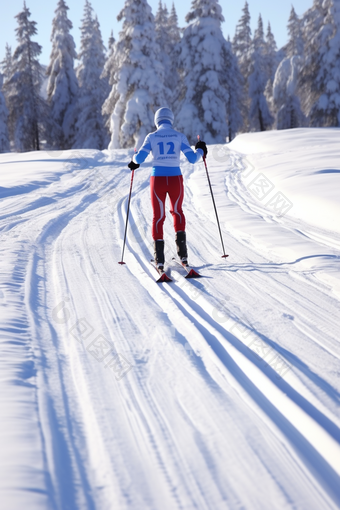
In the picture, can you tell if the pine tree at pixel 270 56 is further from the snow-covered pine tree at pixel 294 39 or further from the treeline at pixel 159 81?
the treeline at pixel 159 81

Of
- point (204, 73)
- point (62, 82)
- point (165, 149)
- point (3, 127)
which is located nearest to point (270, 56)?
point (204, 73)

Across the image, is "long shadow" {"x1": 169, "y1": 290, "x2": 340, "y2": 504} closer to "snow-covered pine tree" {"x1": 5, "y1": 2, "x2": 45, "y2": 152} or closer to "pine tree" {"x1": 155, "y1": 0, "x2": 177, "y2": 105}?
"snow-covered pine tree" {"x1": 5, "y1": 2, "x2": 45, "y2": 152}

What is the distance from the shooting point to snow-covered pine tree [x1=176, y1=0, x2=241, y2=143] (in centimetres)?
2631

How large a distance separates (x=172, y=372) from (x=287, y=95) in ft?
111

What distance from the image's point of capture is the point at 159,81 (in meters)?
24.4

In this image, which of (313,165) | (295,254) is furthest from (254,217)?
(313,165)

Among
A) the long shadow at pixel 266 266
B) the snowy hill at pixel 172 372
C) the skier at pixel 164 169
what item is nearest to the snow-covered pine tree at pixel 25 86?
the snowy hill at pixel 172 372

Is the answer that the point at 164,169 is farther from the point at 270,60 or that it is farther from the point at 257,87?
Result: the point at 270,60

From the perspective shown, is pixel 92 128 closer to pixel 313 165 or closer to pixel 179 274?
pixel 313 165

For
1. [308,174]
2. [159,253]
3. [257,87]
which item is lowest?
[159,253]

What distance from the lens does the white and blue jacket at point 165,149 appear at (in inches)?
189

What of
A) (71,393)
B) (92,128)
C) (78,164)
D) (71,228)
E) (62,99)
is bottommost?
(71,393)

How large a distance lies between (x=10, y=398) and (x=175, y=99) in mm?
30691

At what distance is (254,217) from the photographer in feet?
22.6
